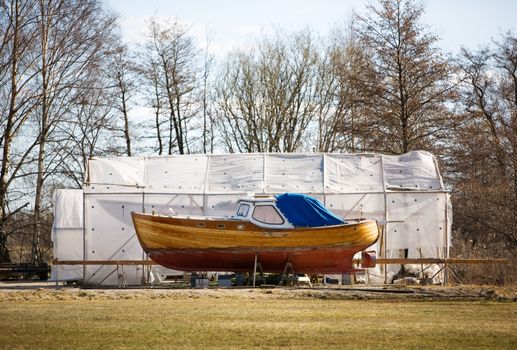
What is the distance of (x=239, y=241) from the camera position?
33438 mm

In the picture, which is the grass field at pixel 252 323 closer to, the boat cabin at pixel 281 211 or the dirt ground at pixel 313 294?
the dirt ground at pixel 313 294

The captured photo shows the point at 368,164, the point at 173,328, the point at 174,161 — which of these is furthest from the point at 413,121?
the point at 173,328

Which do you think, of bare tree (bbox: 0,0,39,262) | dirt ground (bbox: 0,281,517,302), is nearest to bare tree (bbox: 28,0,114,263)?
bare tree (bbox: 0,0,39,262)

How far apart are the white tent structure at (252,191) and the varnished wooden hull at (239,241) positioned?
292 cm

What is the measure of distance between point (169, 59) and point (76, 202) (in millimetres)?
18598

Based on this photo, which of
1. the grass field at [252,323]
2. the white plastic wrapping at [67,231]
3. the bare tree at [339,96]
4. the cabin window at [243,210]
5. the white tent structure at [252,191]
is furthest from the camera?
the bare tree at [339,96]

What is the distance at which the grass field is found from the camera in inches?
640

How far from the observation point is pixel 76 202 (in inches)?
1601

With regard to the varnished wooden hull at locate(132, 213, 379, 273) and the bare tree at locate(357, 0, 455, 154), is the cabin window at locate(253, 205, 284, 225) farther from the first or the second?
the bare tree at locate(357, 0, 455, 154)

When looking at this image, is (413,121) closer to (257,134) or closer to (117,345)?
(257,134)

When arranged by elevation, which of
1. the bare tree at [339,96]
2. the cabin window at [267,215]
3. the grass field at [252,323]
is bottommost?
the grass field at [252,323]

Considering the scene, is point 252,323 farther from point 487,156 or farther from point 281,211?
point 487,156

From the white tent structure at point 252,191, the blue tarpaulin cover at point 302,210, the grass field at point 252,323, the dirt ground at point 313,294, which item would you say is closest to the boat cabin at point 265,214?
the blue tarpaulin cover at point 302,210

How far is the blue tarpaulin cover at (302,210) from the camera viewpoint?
3325cm
